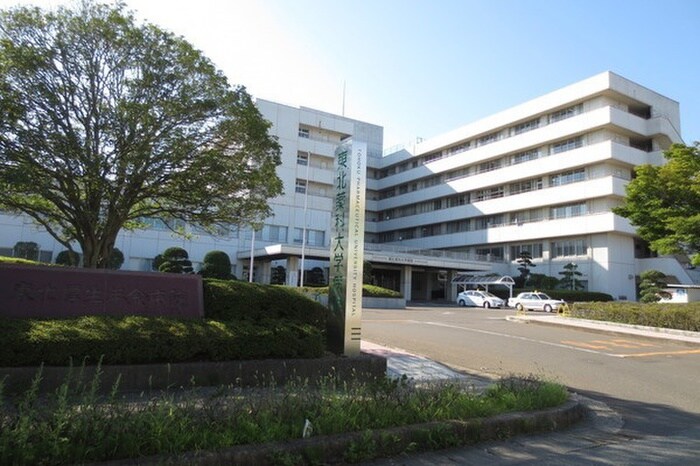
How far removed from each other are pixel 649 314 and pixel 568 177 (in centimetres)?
3112

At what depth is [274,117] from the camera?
54.5 meters

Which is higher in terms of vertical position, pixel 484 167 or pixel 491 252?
pixel 484 167

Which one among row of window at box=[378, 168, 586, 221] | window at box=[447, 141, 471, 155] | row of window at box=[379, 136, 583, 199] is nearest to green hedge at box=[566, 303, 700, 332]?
row of window at box=[378, 168, 586, 221]

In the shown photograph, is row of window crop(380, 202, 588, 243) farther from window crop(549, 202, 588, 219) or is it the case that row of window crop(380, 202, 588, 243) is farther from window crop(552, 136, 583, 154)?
window crop(552, 136, 583, 154)

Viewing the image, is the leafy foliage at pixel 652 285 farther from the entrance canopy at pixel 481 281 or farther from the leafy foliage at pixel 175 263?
the leafy foliage at pixel 175 263

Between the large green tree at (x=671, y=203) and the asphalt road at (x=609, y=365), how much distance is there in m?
6.06

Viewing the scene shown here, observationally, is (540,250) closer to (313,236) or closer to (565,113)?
(565,113)

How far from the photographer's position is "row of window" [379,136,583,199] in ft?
Result: 163

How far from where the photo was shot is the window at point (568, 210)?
4759 cm

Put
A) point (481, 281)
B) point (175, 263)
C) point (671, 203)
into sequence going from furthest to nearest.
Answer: point (481, 281) < point (175, 263) < point (671, 203)

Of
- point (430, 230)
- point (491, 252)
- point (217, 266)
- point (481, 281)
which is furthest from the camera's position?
point (430, 230)

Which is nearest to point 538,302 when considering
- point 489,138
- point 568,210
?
point 568,210

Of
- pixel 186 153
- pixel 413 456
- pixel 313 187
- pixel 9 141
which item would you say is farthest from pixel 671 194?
pixel 313 187

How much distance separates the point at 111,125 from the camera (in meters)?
10.9
